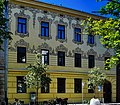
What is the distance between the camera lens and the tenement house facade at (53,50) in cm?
4041

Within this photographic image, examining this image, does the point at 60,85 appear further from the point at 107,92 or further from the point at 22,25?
the point at 107,92

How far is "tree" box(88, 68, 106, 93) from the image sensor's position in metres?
45.8

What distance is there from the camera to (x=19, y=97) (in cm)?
4009

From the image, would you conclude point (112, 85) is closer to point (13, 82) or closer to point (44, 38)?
point (44, 38)

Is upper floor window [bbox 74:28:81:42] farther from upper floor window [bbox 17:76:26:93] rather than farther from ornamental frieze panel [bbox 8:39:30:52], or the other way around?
upper floor window [bbox 17:76:26:93]

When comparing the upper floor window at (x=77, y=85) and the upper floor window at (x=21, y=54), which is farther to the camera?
the upper floor window at (x=77, y=85)

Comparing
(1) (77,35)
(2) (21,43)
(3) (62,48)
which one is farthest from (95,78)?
(2) (21,43)

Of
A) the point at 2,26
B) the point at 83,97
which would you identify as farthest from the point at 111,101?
the point at 2,26

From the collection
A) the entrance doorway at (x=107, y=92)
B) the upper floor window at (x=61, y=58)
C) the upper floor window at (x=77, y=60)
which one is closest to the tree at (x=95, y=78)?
the upper floor window at (x=77, y=60)

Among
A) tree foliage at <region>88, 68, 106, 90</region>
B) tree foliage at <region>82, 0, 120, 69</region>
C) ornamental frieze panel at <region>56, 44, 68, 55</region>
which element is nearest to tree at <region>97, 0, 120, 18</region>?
tree foliage at <region>82, 0, 120, 69</region>

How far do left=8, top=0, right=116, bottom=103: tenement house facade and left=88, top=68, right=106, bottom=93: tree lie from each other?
4.56 ft

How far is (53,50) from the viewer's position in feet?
145

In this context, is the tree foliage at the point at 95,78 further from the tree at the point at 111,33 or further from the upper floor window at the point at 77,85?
the tree at the point at 111,33

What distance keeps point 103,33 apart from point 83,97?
3162 centimetres
